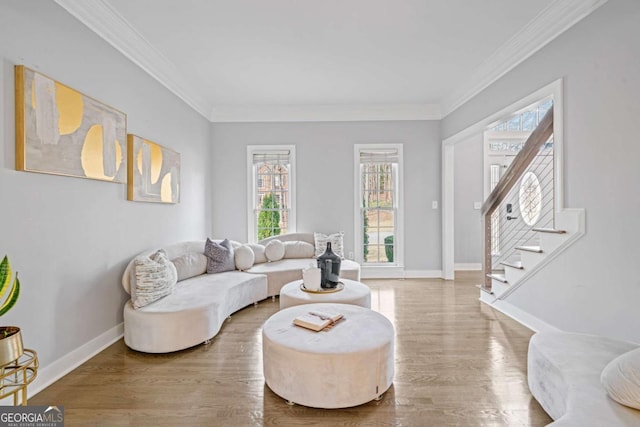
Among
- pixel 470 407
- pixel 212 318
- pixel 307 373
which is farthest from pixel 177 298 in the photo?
pixel 470 407

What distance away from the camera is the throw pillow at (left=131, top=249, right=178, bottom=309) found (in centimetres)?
266

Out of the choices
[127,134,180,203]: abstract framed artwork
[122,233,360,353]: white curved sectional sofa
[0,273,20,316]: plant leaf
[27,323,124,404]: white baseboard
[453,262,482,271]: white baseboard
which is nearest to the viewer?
[0,273,20,316]: plant leaf

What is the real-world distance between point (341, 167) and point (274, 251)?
187 cm

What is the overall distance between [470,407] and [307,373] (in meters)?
1.01

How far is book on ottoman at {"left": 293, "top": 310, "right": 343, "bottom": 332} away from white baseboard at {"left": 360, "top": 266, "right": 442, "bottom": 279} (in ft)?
10.4

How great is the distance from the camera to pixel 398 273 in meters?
5.30

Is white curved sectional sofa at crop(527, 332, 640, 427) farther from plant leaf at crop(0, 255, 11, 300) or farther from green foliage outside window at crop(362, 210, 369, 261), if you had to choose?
green foliage outside window at crop(362, 210, 369, 261)

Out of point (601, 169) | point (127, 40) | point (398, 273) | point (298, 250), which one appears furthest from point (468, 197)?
point (127, 40)

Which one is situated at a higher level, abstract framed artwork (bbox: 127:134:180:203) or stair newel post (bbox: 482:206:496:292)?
abstract framed artwork (bbox: 127:134:180:203)

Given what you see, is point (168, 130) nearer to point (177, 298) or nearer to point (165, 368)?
point (177, 298)

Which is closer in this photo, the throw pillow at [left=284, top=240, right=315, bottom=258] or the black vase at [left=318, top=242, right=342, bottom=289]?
the black vase at [left=318, top=242, right=342, bottom=289]

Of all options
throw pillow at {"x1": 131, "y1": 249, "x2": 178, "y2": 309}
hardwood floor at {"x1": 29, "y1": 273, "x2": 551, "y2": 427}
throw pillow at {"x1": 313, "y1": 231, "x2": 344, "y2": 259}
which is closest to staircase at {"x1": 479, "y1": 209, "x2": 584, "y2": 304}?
hardwood floor at {"x1": 29, "y1": 273, "x2": 551, "y2": 427}

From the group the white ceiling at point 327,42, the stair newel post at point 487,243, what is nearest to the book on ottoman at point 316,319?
the white ceiling at point 327,42

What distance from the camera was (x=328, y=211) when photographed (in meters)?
5.36
